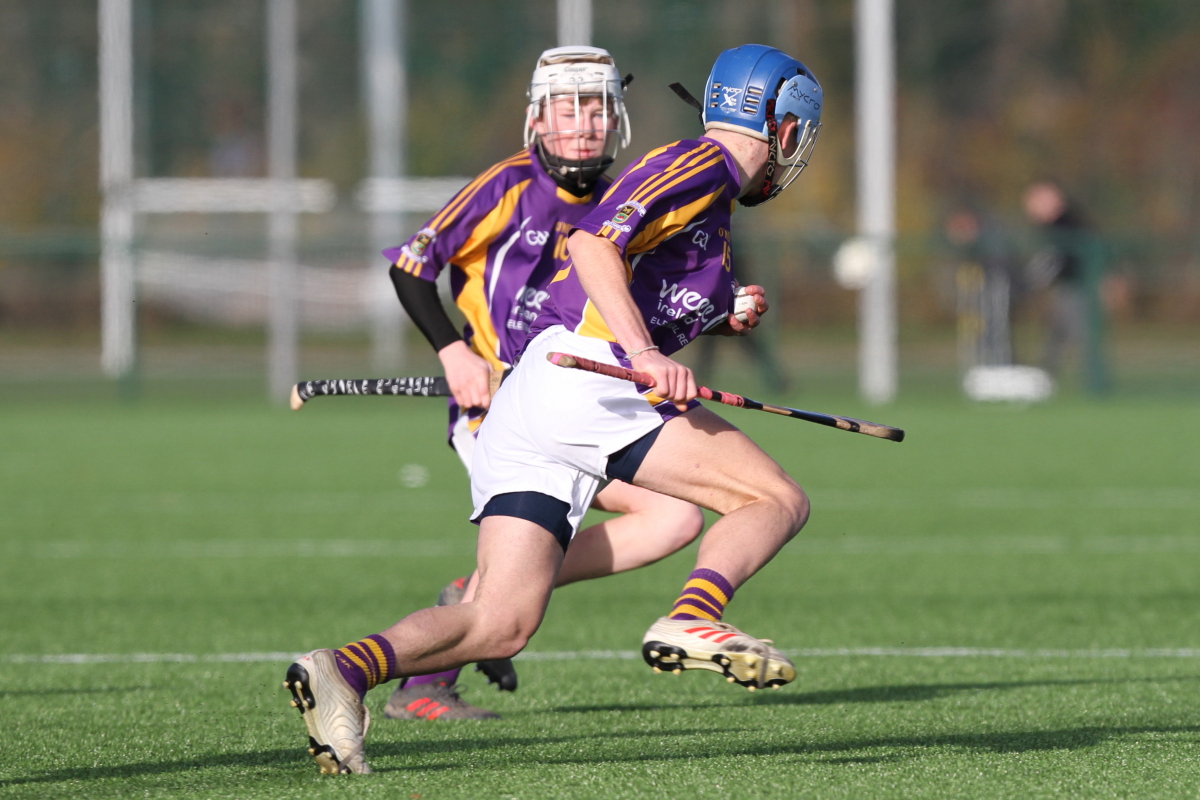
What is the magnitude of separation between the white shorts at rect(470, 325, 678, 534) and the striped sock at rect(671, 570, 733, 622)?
0.35 meters

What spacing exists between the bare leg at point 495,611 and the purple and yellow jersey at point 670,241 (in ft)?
1.66

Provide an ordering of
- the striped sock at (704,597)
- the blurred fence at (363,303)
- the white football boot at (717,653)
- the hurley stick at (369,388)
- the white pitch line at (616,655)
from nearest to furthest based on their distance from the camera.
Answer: the white football boot at (717,653), the striped sock at (704,597), the hurley stick at (369,388), the white pitch line at (616,655), the blurred fence at (363,303)

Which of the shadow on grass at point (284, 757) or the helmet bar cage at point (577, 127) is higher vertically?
the helmet bar cage at point (577, 127)

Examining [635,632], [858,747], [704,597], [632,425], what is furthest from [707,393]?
[635,632]

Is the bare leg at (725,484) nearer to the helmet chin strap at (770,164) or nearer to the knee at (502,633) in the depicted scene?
the knee at (502,633)

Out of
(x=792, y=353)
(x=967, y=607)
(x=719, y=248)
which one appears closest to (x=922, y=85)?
(x=792, y=353)

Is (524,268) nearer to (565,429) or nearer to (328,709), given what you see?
(565,429)

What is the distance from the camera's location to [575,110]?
5090 millimetres

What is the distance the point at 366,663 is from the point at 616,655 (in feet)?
7.14

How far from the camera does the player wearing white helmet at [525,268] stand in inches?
197

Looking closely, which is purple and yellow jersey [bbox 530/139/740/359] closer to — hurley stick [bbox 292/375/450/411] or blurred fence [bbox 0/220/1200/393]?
hurley stick [bbox 292/375/450/411]

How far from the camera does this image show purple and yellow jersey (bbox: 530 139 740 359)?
4059 mm

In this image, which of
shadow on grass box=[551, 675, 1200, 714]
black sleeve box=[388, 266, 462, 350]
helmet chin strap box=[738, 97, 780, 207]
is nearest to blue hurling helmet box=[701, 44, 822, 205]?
helmet chin strap box=[738, 97, 780, 207]

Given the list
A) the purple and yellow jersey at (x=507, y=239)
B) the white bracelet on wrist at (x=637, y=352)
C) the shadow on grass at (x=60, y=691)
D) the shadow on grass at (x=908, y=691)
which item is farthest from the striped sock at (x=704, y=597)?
the shadow on grass at (x=60, y=691)
